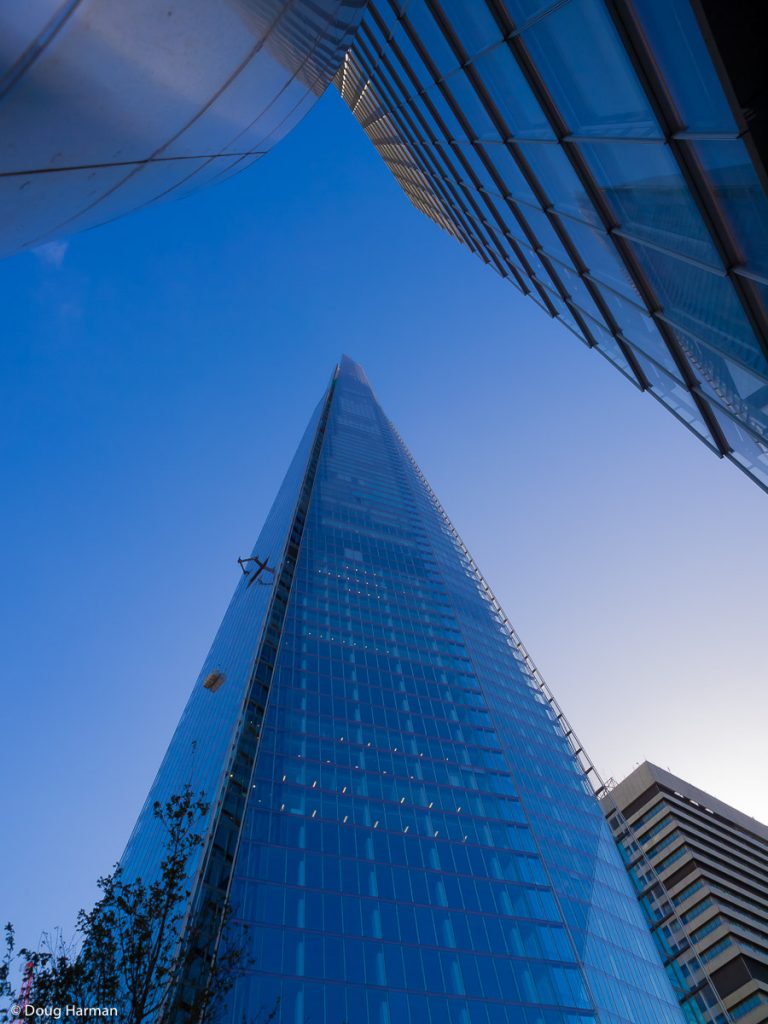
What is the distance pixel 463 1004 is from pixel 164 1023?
2767cm

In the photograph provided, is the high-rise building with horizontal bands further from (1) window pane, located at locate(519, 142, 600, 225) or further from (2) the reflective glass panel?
(2) the reflective glass panel

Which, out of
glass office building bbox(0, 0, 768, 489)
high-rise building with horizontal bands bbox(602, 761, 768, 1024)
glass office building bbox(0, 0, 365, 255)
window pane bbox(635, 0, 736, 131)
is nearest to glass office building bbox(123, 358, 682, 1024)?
high-rise building with horizontal bands bbox(602, 761, 768, 1024)

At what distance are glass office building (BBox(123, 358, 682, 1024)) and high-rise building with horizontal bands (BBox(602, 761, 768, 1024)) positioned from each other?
340cm

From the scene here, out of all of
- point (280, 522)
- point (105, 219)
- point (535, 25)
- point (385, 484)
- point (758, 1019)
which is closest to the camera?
point (105, 219)

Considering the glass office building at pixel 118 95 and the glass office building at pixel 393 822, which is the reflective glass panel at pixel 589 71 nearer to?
the glass office building at pixel 118 95

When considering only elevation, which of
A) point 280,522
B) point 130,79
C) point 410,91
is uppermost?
point 280,522

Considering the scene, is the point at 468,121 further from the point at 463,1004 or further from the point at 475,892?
the point at 475,892

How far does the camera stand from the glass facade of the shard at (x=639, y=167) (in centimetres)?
598

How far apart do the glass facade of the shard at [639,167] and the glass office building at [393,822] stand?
17.4 m

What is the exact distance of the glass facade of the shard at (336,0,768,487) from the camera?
598 cm

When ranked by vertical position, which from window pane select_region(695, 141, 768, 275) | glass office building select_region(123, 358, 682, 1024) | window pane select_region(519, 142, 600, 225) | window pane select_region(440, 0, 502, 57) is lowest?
window pane select_region(695, 141, 768, 275)

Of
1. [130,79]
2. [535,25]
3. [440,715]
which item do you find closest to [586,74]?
[535,25]

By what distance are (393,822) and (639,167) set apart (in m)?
46.4

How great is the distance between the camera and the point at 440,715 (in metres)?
60.0
